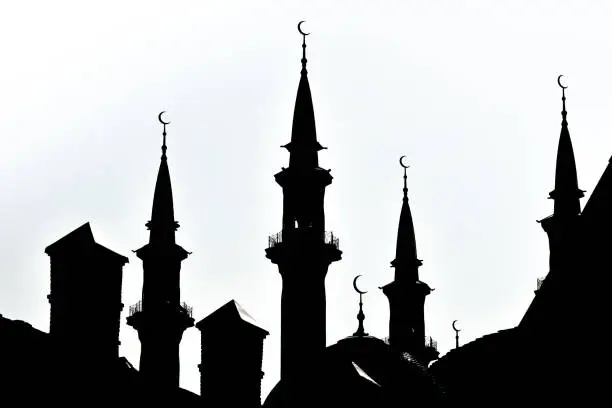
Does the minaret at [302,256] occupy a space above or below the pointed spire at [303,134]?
below

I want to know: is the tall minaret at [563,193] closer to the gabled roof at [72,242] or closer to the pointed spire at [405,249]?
the pointed spire at [405,249]

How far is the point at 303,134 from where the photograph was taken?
56906 mm

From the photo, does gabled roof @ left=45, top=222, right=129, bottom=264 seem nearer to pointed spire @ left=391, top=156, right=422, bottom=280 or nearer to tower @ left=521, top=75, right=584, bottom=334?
tower @ left=521, top=75, right=584, bottom=334

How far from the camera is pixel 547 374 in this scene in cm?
3388

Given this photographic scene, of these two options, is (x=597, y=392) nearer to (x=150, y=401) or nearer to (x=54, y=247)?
(x=150, y=401)

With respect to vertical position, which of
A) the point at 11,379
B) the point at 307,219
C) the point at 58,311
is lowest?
the point at 11,379

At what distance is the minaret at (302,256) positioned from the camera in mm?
53438

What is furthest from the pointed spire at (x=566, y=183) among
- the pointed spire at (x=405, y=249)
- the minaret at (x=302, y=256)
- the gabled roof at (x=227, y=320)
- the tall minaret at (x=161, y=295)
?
the gabled roof at (x=227, y=320)

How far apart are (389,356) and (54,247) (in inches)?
374

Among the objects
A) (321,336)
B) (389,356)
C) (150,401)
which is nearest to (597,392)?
(389,356)

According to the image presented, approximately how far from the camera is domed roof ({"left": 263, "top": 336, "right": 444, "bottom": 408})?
33.5m

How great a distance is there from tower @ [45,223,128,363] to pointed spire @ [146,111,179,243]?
2855 centimetres

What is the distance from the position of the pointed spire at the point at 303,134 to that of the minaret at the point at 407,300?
595 cm

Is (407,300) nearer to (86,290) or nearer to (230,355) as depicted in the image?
(230,355)
